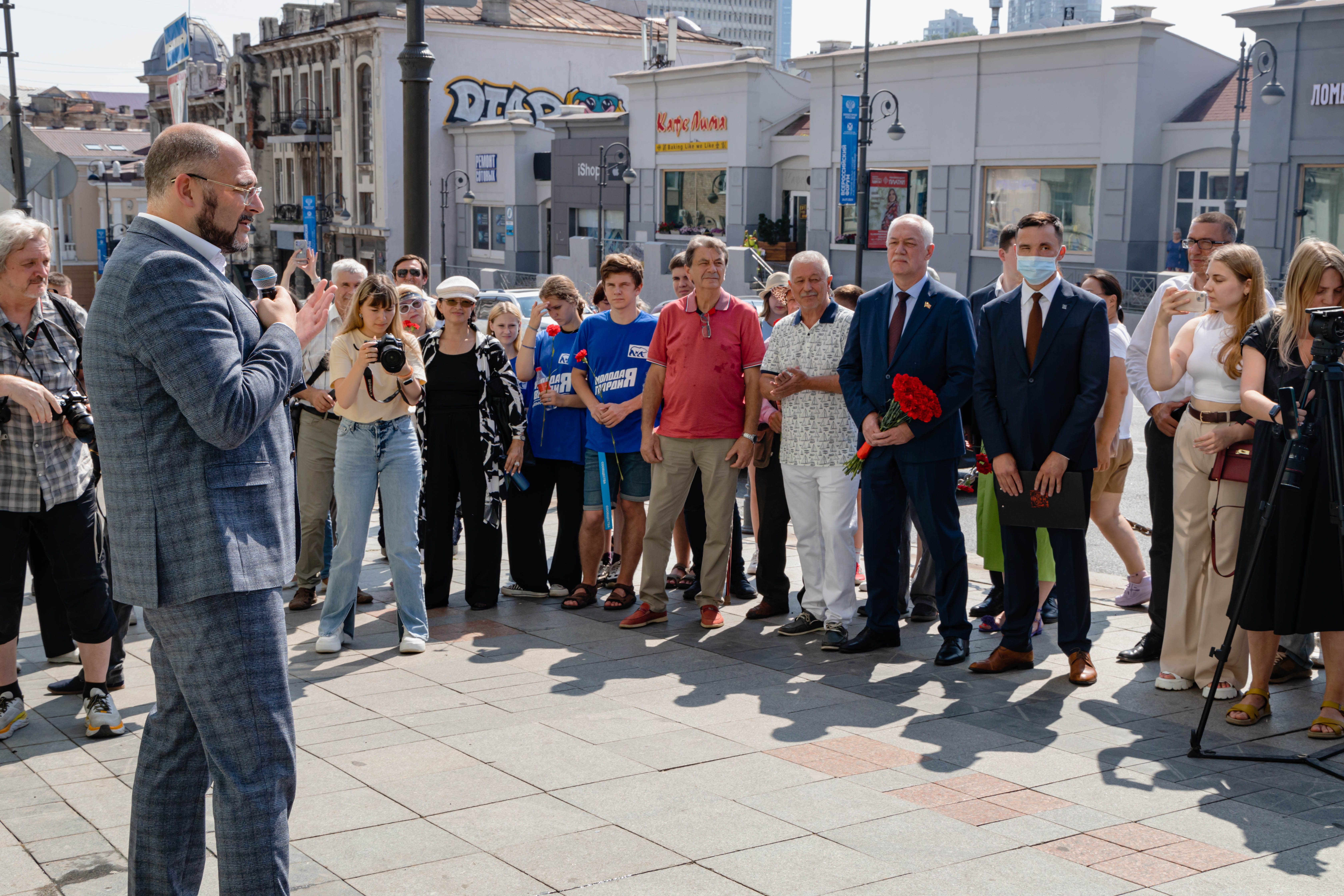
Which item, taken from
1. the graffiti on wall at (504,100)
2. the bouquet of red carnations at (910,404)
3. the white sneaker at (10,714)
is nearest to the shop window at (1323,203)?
the bouquet of red carnations at (910,404)

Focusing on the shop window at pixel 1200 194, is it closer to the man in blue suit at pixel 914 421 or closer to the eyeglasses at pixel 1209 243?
the eyeglasses at pixel 1209 243

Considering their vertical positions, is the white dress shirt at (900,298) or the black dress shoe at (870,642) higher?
the white dress shirt at (900,298)

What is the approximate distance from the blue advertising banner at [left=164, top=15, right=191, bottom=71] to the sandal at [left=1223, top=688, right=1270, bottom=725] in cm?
1392

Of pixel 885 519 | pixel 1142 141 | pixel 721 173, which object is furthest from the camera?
pixel 721 173

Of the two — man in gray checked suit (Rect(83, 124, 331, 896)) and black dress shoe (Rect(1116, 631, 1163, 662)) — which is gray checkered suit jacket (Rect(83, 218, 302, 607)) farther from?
black dress shoe (Rect(1116, 631, 1163, 662))

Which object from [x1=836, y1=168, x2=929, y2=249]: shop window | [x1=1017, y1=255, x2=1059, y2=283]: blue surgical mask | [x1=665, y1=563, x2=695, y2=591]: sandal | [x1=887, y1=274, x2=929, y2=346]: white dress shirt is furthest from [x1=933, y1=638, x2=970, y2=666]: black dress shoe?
[x1=836, y1=168, x2=929, y2=249]: shop window

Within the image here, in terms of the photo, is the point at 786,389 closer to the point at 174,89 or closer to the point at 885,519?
the point at 885,519

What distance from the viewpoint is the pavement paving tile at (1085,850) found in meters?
4.12

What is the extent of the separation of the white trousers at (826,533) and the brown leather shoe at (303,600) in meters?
3.05

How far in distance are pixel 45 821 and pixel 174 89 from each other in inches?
441

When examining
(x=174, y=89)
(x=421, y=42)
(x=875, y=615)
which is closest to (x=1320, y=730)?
(x=875, y=615)

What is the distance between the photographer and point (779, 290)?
29.9ft

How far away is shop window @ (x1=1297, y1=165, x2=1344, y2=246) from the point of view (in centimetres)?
2544

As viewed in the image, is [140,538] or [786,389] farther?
[786,389]
